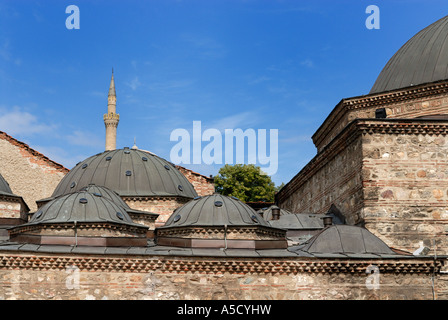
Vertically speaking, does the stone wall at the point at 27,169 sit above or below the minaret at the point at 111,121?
below

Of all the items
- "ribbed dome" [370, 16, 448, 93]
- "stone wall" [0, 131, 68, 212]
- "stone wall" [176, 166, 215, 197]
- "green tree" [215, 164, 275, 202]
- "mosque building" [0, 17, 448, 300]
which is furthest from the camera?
"green tree" [215, 164, 275, 202]

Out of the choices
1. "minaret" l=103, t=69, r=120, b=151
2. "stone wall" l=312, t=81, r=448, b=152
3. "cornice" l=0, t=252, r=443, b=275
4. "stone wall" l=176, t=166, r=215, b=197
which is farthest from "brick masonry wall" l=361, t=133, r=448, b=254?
"minaret" l=103, t=69, r=120, b=151

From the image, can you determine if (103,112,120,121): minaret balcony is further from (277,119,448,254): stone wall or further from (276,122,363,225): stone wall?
(277,119,448,254): stone wall

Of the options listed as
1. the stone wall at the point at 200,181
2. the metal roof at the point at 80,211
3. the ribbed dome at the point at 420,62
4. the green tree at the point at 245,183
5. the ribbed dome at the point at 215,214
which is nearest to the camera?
the metal roof at the point at 80,211

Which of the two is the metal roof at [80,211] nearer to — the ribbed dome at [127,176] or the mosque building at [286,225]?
the mosque building at [286,225]

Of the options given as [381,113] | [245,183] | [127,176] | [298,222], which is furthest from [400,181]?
[245,183]

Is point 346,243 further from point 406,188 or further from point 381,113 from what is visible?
point 381,113

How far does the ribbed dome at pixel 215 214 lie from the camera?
16266mm

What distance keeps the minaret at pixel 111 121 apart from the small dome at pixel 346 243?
23406 millimetres

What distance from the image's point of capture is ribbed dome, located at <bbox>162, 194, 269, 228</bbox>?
640 inches

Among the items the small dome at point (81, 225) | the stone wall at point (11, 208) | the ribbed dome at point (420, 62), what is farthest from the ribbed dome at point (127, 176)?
the ribbed dome at point (420, 62)

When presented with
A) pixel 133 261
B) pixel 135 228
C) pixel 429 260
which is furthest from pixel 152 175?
pixel 429 260

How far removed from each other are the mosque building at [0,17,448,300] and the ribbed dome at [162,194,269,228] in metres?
0.04

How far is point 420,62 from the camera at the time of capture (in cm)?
2153
